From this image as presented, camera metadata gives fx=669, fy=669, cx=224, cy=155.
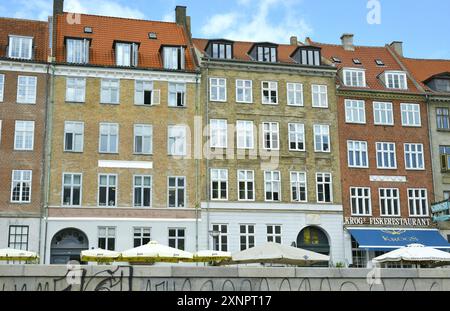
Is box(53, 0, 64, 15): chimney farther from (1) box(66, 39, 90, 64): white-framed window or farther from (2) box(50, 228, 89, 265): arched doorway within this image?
(2) box(50, 228, 89, 265): arched doorway

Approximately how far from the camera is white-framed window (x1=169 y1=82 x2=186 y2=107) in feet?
130

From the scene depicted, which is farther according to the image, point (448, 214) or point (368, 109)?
point (368, 109)

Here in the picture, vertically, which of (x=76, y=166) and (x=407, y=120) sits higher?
(x=407, y=120)

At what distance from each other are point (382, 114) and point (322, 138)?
15.4 feet

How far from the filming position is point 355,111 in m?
42.8

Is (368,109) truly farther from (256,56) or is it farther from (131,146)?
(131,146)

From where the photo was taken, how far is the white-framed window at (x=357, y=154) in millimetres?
42031

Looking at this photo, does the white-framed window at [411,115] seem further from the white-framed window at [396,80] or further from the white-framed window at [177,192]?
the white-framed window at [177,192]

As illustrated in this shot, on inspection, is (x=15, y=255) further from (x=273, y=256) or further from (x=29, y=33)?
(x=29, y=33)

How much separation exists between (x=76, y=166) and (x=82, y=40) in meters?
7.60

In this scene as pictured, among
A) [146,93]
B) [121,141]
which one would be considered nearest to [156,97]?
[146,93]

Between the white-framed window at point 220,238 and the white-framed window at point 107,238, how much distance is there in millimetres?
5627
